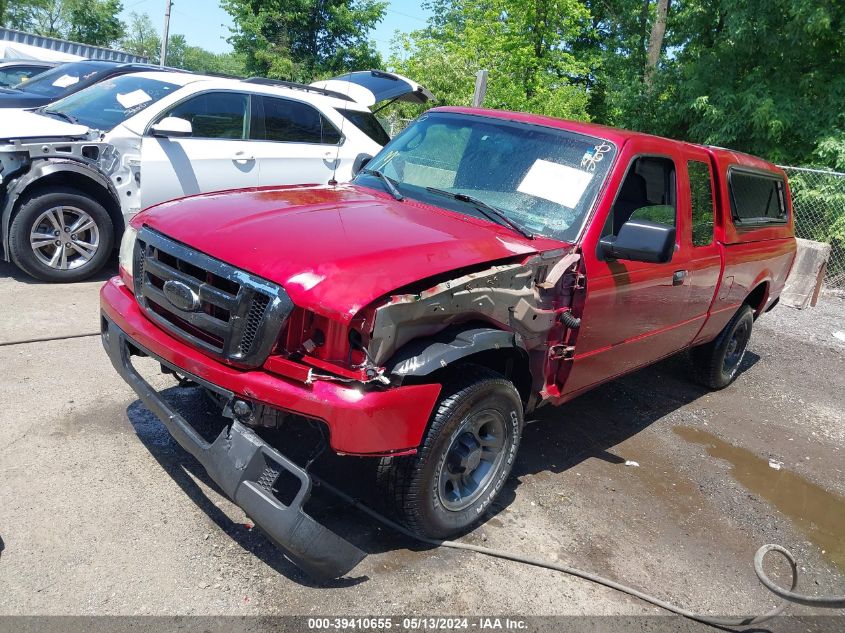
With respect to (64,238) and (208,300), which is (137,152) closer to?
(64,238)

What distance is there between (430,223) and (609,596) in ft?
6.31

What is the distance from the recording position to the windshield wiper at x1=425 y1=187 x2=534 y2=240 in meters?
3.58

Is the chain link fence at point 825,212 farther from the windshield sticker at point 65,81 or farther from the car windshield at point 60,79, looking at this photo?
the windshield sticker at point 65,81

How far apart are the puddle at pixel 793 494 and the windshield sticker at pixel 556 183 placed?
2323 millimetres

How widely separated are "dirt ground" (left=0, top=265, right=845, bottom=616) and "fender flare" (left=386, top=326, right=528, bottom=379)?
0.97 m

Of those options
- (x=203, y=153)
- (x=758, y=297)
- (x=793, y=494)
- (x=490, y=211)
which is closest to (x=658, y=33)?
(x=758, y=297)

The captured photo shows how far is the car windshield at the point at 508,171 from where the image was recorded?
12.3 feet

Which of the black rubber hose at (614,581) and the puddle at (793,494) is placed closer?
the black rubber hose at (614,581)

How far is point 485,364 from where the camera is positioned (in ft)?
11.2

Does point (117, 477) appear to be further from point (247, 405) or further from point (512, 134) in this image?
point (512, 134)

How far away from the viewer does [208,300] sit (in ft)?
9.36

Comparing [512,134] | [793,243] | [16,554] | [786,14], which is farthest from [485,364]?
[786,14]

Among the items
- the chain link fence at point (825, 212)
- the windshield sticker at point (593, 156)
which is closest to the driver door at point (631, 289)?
the windshield sticker at point (593, 156)

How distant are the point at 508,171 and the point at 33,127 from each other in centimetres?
466
